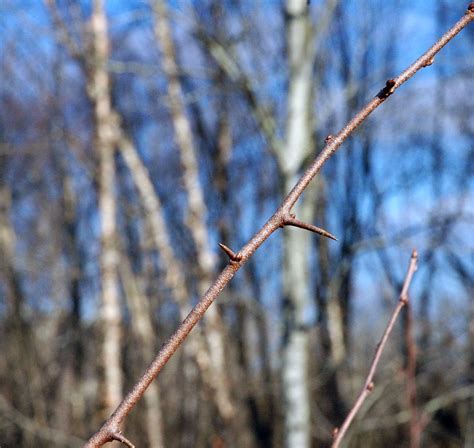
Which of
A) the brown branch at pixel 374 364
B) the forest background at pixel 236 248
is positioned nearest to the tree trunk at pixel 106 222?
the forest background at pixel 236 248

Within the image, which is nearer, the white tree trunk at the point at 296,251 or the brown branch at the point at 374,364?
the brown branch at the point at 374,364

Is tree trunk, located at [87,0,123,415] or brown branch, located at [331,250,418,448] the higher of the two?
tree trunk, located at [87,0,123,415]

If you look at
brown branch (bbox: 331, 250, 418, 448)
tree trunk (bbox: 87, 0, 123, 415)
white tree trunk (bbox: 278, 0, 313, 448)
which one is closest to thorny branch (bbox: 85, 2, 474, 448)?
brown branch (bbox: 331, 250, 418, 448)

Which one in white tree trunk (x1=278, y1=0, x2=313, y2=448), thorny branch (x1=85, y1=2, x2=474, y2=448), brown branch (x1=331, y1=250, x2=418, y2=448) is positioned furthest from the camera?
white tree trunk (x1=278, y1=0, x2=313, y2=448)

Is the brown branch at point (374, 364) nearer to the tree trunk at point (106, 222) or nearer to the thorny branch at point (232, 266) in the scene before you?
the thorny branch at point (232, 266)

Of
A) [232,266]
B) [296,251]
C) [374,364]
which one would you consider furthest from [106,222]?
[232,266]

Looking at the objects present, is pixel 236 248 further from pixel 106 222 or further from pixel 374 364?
pixel 374 364

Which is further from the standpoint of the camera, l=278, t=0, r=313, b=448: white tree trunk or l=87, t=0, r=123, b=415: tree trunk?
l=87, t=0, r=123, b=415: tree trunk

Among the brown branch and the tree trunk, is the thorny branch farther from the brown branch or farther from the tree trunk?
the tree trunk

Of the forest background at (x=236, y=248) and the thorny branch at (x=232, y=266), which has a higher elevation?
the forest background at (x=236, y=248)
